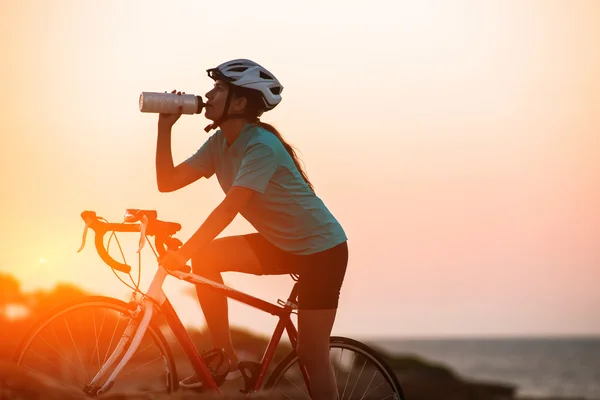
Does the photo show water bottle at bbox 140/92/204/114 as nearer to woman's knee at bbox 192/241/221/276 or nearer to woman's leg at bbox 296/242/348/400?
woman's knee at bbox 192/241/221/276

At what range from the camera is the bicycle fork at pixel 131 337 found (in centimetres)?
560

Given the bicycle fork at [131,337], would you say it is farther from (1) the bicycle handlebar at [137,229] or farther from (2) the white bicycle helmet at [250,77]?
(2) the white bicycle helmet at [250,77]

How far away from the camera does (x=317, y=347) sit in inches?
239

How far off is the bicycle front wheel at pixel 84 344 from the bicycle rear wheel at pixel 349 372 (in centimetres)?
83

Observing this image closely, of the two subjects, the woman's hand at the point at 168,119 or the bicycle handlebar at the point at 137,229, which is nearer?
the bicycle handlebar at the point at 137,229

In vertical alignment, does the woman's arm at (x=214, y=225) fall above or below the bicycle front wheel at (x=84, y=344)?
above

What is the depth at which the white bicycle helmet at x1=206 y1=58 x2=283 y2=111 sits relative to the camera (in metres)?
5.94

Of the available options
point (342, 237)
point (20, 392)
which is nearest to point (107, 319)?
point (20, 392)

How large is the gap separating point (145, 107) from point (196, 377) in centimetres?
176

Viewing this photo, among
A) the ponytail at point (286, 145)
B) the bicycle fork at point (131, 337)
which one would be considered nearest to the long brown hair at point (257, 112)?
the ponytail at point (286, 145)

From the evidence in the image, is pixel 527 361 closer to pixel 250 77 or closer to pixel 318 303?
pixel 318 303

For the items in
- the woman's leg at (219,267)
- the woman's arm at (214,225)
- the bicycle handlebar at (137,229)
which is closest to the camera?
the woman's arm at (214,225)

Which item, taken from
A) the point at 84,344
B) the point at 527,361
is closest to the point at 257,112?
the point at 84,344

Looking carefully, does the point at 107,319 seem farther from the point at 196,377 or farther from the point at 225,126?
the point at 225,126
